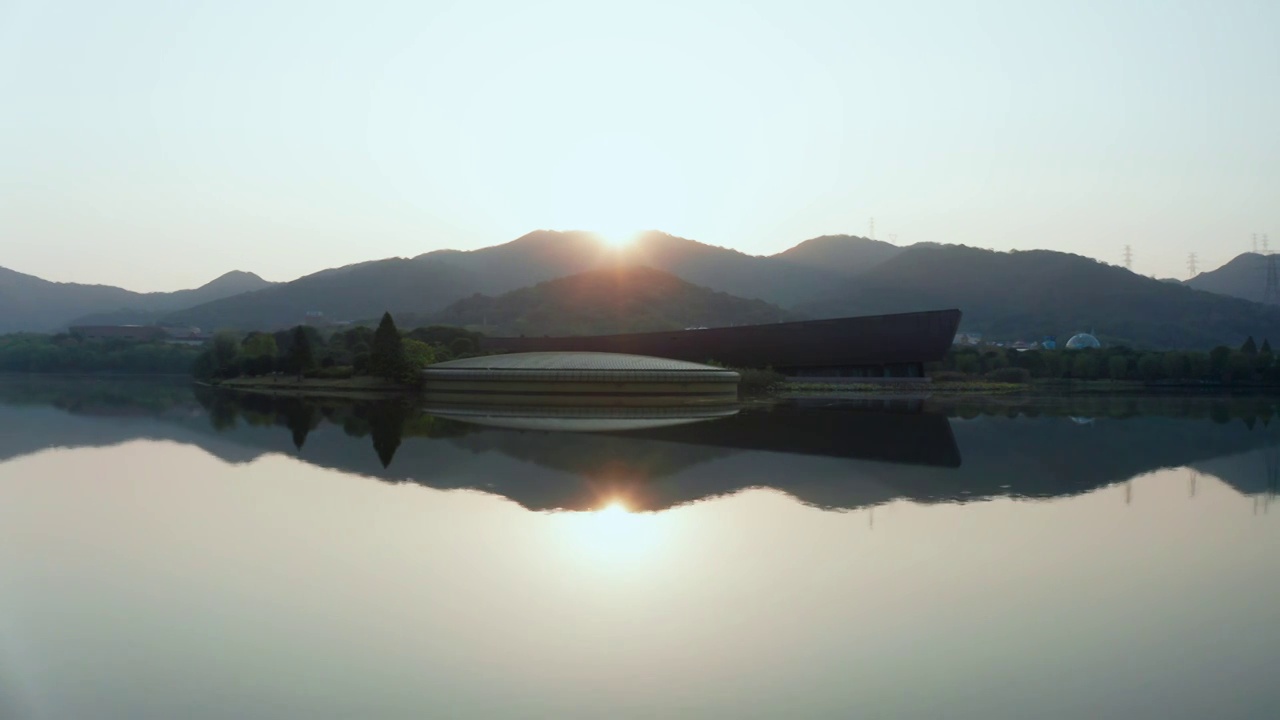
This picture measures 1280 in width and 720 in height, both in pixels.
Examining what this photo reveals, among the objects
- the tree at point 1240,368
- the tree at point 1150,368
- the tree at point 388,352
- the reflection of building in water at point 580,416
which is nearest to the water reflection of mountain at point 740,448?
the reflection of building in water at point 580,416

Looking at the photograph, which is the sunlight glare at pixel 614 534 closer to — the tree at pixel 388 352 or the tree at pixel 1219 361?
the tree at pixel 388 352

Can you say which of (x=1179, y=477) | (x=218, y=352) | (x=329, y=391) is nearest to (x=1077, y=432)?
(x=1179, y=477)

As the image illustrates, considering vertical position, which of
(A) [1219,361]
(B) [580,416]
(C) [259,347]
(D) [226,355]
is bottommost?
(B) [580,416]

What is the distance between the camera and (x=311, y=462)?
19.7 m

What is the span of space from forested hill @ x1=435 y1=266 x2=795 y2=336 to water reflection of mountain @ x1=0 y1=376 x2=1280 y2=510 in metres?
99.3

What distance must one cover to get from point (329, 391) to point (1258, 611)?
153 ft

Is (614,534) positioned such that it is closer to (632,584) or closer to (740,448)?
(632,584)

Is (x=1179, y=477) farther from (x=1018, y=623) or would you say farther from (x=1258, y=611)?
(x=1018, y=623)

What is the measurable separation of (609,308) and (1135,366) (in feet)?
281

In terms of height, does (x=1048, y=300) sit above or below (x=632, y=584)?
above

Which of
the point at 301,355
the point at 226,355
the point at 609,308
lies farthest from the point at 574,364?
the point at 609,308

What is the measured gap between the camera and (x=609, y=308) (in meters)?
143

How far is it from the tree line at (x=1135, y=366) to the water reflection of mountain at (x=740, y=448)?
99.1 ft

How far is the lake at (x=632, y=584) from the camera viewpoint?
688cm
